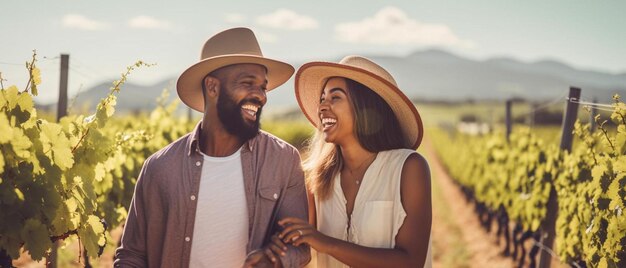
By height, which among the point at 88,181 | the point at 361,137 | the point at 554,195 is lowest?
the point at 554,195

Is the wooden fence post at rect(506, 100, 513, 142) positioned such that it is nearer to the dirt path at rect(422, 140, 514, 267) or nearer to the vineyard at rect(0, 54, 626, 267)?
the dirt path at rect(422, 140, 514, 267)

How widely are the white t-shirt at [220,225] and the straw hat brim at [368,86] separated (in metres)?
0.70

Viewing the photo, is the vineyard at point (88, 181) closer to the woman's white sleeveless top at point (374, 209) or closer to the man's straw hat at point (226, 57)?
the man's straw hat at point (226, 57)

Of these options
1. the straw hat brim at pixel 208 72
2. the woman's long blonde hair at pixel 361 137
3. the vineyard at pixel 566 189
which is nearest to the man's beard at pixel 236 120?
the straw hat brim at pixel 208 72

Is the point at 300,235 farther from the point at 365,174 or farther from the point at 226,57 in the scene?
the point at 226,57

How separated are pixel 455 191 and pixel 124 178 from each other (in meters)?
14.6

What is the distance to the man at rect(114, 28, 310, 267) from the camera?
2.62 m

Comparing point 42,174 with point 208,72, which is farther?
point 208,72

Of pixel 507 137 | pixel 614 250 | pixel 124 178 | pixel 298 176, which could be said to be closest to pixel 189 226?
pixel 298 176

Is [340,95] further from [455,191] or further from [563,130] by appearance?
[455,191]

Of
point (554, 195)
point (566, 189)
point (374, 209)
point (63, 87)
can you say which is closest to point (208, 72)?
point (374, 209)

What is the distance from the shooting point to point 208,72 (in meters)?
2.90

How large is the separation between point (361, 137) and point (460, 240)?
7889 mm

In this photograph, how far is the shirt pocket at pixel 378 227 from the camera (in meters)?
2.79
